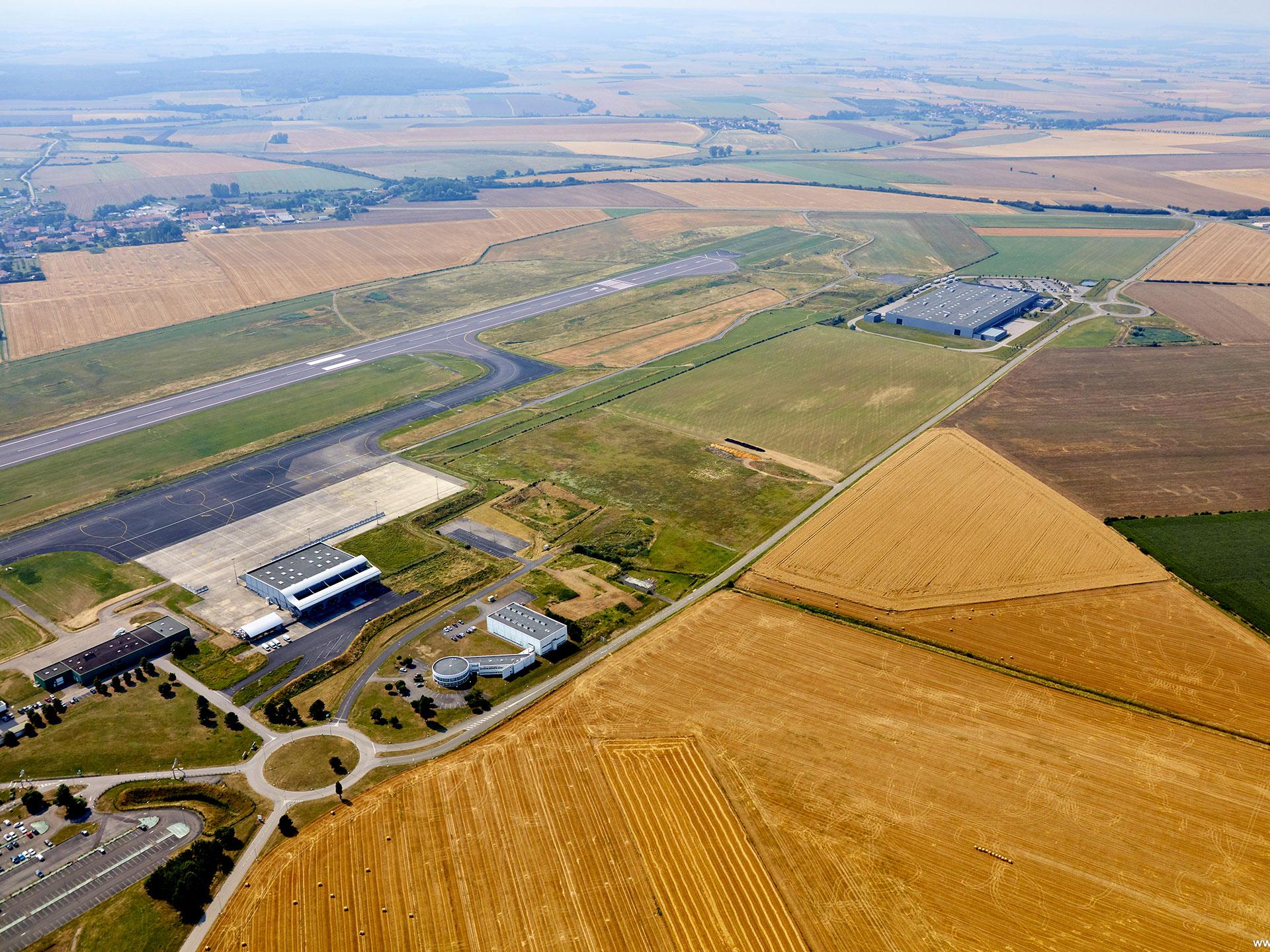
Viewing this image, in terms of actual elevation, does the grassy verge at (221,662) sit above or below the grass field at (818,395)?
below

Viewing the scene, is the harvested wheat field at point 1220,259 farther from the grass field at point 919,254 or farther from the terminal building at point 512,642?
the terminal building at point 512,642

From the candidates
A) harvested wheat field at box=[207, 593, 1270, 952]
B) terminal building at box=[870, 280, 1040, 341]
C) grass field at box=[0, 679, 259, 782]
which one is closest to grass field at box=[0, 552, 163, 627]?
grass field at box=[0, 679, 259, 782]

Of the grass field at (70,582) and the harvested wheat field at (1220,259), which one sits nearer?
the grass field at (70,582)

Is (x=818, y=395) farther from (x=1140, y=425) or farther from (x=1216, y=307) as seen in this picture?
(x=1216, y=307)

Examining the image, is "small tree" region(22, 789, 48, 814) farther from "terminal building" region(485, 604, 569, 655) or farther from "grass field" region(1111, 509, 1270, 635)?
"grass field" region(1111, 509, 1270, 635)

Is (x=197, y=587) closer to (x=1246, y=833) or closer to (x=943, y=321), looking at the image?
(x=1246, y=833)

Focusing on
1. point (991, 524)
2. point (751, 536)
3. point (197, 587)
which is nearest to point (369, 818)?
point (197, 587)

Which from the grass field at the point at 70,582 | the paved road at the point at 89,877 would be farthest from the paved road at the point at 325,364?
the paved road at the point at 89,877
